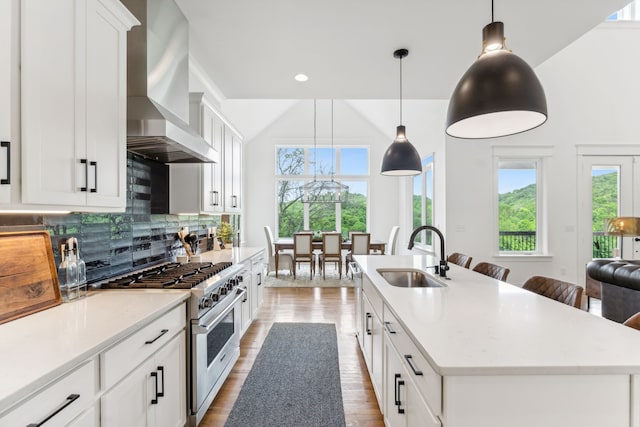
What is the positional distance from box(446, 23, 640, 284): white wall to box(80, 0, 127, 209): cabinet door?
14.7ft

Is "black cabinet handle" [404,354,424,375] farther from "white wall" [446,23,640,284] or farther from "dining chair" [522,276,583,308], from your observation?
"white wall" [446,23,640,284]

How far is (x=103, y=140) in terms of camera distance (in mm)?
1526

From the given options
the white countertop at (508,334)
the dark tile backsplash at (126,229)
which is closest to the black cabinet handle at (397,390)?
the white countertop at (508,334)

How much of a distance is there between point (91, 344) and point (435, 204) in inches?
203

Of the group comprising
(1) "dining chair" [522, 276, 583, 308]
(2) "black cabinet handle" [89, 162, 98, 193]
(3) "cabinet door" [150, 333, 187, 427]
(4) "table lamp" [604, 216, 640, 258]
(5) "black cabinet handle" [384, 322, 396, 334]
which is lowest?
(3) "cabinet door" [150, 333, 187, 427]

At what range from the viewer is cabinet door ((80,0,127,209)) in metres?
1.44

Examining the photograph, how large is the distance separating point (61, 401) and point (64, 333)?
0.29 m

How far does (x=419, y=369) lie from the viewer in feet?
3.70

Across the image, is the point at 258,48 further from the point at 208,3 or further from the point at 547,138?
the point at 547,138

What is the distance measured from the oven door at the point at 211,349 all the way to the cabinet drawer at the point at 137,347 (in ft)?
0.59

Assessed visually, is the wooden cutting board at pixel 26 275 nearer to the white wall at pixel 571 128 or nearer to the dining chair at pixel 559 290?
the dining chair at pixel 559 290

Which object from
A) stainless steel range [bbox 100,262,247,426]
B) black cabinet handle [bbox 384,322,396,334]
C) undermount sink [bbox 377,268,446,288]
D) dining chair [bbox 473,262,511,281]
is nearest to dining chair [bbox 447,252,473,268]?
dining chair [bbox 473,262,511,281]

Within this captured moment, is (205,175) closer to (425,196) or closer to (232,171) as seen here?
(232,171)

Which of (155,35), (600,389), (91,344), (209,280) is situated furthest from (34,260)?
(600,389)
